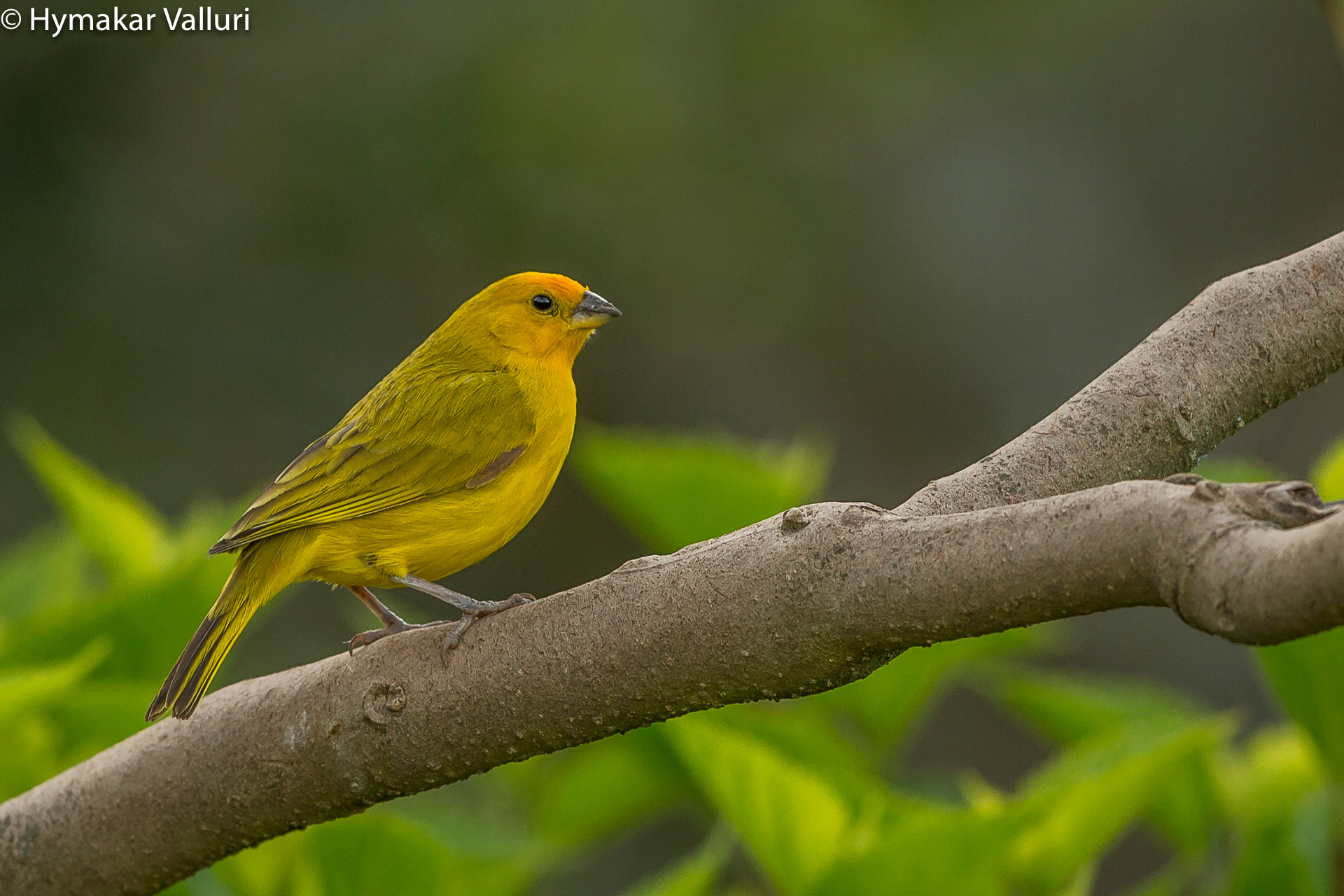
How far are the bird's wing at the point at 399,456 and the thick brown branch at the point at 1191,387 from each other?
3.87 feet

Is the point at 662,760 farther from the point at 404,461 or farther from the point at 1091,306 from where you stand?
the point at 1091,306

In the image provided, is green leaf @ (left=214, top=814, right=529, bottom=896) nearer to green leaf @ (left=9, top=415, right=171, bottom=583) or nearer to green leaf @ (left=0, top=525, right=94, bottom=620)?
green leaf @ (left=9, top=415, right=171, bottom=583)

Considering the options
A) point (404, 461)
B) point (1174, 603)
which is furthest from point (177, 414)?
point (1174, 603)

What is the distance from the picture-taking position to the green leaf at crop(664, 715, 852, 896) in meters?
2.22

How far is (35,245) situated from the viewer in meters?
6.97

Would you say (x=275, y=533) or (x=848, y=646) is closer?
(x=848, y=646)

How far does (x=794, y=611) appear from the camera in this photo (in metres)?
1.58

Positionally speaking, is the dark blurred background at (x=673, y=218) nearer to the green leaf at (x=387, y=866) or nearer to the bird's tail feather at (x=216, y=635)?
the bird's tail feather at (x=216, y=635)

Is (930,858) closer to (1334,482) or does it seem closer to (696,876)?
(696,876)

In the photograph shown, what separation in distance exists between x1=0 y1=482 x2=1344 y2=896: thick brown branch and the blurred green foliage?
0.26m

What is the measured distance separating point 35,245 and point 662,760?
5581mm
